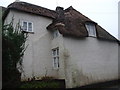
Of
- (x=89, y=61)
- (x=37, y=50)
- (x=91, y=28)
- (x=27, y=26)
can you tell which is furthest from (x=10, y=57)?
(x=91, y=28)

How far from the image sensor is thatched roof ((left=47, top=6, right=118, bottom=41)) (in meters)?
16.3

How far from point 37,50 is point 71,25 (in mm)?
4172

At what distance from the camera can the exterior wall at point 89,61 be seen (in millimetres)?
15492

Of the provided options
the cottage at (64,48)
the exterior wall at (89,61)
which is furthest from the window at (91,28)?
the exterior wall at (89,61)

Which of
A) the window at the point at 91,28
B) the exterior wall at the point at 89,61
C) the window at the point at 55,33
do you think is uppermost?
the window at the point at 91,28

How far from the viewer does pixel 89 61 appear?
56.0ft

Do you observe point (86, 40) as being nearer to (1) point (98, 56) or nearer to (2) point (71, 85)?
(1) point (98, 56)

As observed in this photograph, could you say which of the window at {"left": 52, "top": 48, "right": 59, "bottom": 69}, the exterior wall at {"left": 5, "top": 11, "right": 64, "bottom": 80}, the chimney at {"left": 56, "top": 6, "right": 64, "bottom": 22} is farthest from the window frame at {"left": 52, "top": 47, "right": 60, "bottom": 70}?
the chimney at {"left": 56, "top": 6, "right": 64, "bottom": 22}

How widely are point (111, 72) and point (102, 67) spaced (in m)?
1.63

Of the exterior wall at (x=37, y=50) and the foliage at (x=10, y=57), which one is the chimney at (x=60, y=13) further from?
the foliage at (x=10, y=57)

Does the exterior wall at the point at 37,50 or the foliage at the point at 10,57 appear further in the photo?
the exterior wall at the point at 37,50

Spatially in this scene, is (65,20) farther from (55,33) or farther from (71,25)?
(55,33)

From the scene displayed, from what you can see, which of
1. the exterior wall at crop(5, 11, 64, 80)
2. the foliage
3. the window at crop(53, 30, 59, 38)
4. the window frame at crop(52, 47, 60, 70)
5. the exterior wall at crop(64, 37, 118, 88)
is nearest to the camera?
the foliage

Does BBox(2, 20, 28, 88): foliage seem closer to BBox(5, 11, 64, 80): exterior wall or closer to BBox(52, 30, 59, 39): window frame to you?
BBox(5, 11, 64, 80): exterior wall
